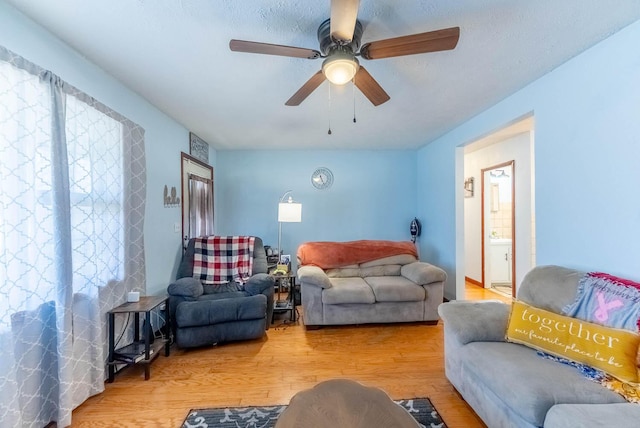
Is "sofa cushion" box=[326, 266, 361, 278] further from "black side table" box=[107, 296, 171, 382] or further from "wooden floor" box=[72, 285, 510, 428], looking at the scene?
"black side table" box=[107, 296, 171, 382]

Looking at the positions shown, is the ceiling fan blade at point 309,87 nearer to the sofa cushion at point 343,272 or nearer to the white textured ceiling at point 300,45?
the white textured ceiling at point 300,45

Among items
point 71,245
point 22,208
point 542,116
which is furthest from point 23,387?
point 542,116

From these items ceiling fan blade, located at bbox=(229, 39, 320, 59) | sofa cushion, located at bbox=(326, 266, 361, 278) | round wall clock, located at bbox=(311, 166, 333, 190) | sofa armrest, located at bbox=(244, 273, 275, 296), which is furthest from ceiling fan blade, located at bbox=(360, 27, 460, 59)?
round wall clock, located at bbox=(311, 166, 333, 190)

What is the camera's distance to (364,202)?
466 centimetres

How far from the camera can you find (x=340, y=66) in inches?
59.2

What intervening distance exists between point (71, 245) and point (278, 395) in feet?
5.53

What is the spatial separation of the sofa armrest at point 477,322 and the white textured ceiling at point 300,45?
1.78 metres

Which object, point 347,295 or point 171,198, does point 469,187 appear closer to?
point 347,295

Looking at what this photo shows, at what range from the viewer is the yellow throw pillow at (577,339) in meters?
1.33

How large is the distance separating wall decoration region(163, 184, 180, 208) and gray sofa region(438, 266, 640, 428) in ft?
9.46

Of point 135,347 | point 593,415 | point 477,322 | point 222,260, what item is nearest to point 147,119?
point 222,260

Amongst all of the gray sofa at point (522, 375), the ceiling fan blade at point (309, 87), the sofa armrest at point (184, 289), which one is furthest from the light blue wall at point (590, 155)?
the sofa armrest at point (184, 289)

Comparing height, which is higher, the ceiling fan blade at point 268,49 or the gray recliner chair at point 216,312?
the ceiling fan blade at point 268,49

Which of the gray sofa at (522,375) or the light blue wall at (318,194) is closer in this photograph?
the gray sofa at (522,375)
